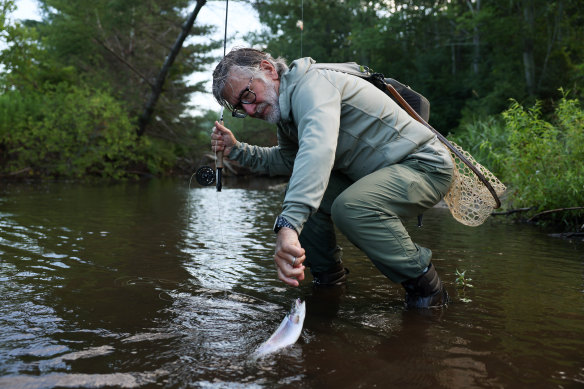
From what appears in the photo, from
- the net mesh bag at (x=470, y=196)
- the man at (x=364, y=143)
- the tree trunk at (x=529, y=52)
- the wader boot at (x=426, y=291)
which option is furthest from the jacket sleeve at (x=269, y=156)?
the tree trunk at (x=529, y=52)

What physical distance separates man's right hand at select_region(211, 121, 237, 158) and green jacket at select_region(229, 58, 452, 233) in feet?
1.22

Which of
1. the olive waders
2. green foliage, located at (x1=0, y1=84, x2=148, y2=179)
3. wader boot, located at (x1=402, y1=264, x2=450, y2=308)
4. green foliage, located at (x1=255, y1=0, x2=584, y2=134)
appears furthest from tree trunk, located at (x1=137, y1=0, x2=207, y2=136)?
wader boot, located at (x1=402, y1=264, x2=450, y2=308)

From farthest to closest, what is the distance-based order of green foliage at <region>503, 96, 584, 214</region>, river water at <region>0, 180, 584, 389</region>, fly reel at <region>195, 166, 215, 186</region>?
green foliage at <region>503, 96, 584, 214</region>
fly reel at <region>195, 166, 215, 186</region>
river water at <region>0, 180, 584, 389</region>

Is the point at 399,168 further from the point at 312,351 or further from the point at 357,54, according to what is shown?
the point at 357,54

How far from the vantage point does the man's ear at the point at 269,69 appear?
2496 millimetres

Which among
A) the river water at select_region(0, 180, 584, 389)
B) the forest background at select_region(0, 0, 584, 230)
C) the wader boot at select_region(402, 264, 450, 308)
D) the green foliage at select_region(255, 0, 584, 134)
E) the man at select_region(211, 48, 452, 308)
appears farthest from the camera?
the green foliage at select_region(255, 0, 584, 134)

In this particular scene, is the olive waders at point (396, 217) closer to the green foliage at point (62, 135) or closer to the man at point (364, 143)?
the man at point (364, 143)

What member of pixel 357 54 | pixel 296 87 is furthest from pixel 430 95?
pixel 296 87

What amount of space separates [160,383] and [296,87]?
4.77ft

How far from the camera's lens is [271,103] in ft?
8.33

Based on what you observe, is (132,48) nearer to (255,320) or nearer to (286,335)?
(255,320)

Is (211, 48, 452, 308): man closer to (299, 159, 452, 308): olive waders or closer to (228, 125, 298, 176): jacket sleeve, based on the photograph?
(299, 159, 452, 308): olive waders

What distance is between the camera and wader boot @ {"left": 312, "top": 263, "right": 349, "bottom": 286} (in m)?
3.17

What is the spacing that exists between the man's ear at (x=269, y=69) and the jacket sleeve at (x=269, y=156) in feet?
2.16
